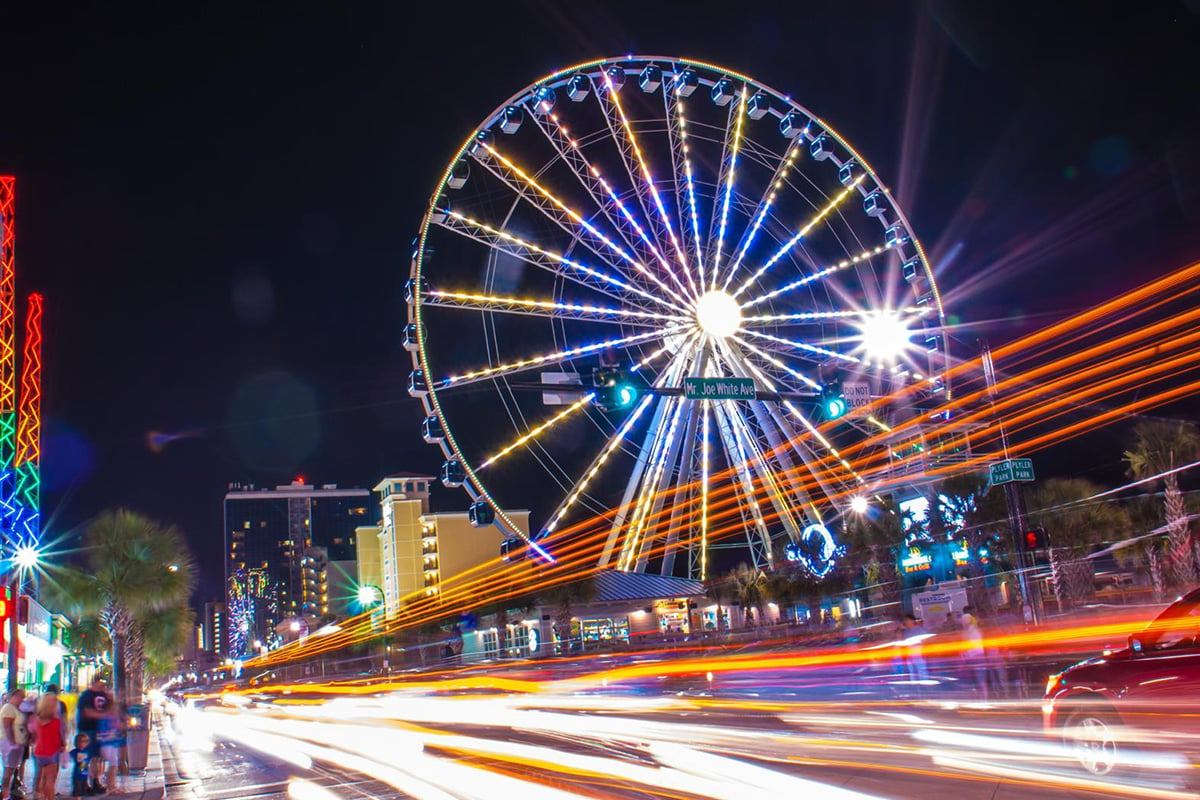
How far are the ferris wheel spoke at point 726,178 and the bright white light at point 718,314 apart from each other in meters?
0.48

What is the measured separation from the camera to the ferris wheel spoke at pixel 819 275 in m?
32.8

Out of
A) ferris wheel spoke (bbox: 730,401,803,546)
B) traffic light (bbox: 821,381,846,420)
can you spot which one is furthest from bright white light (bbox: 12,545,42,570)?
traffic light (bbox: 821,381,846,420)

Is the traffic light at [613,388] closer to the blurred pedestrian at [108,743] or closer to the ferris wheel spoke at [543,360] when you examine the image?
the blurred pedestrian at [108,743]

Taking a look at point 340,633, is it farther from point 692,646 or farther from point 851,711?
point 851,711

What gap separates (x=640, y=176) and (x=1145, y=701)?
24.9 meters

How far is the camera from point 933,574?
4503 cm

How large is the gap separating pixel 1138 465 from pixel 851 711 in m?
26.1

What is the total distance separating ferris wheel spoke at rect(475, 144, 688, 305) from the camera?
101ft

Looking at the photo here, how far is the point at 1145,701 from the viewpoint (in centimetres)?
915

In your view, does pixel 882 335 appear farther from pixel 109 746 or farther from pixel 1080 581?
pixel 109 746

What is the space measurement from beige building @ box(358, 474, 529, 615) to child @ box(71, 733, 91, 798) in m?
85.0

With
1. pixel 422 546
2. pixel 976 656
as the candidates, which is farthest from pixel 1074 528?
pixel 422 546

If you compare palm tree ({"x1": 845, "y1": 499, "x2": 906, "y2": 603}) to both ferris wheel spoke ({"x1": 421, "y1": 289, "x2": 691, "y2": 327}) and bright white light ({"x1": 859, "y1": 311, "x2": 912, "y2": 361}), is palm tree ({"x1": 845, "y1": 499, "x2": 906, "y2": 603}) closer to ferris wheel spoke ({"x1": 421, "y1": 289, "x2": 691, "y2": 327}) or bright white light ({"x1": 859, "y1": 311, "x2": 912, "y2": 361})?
bright white light ({"x1": 859, "y1": 311, "x2": 912, "y2": 361})

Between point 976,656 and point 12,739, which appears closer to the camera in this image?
point 12,739
